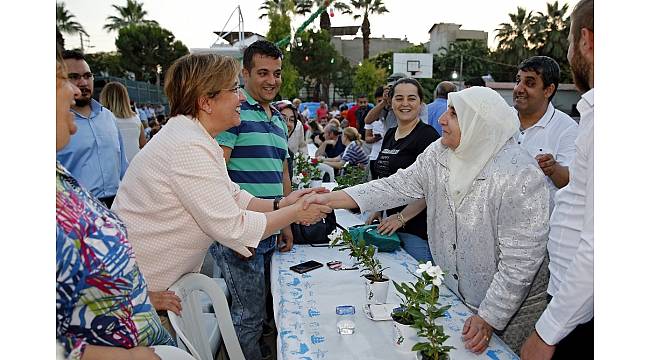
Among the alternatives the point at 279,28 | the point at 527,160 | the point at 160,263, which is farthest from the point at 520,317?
the point at 279,28

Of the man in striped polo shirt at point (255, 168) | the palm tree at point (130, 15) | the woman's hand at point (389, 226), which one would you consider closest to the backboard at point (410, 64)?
the man in striped polo shirt at point (255, 168)

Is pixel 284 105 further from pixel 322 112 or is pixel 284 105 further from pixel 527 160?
pixel 322 112

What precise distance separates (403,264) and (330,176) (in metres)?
4.41

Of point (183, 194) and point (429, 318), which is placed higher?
point (183, 194)

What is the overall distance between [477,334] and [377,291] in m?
0.45

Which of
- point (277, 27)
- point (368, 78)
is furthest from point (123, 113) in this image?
point (277, 27)

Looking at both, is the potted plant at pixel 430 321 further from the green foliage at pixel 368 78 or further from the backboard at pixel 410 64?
the green foliage at pixel 368 78

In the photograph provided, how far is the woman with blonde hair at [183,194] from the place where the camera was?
1.93 metres

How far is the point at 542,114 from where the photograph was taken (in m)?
3.52

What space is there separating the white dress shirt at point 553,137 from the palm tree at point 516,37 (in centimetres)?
4412

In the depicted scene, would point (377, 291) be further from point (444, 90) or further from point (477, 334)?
point (444, 90)

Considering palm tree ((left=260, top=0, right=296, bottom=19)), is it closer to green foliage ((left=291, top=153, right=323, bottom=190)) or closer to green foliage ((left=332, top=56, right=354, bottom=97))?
green foliage ((left=332, top=56, right=354, bottom=97))

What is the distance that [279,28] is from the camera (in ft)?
129

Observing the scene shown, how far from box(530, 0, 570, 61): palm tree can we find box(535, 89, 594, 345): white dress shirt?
44080mm
